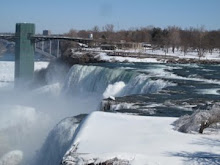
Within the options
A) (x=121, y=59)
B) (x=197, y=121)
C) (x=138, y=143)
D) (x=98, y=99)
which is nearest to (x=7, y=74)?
(x=121, y=59)

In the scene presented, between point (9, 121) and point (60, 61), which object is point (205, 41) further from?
point (9, 121)

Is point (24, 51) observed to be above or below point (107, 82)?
above

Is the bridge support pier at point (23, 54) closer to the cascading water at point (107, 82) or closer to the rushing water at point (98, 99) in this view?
the rushing water at point (98, 99)

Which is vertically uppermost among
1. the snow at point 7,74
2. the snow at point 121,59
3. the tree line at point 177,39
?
the tree line at point 177,39

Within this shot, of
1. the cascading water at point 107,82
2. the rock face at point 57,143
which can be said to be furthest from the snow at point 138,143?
the cascading water at point 107,82

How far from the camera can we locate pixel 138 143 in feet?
22.9

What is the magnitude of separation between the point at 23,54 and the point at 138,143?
28.4m

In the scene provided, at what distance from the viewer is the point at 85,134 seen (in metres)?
7.33

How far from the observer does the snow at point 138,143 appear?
20.3 ft

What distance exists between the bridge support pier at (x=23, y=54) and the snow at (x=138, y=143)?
25760mm

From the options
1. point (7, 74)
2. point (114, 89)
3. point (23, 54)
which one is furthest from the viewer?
point (7, 74)

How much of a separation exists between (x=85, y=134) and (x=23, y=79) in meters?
27.1

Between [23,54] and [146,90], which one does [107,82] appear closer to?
[146,90]

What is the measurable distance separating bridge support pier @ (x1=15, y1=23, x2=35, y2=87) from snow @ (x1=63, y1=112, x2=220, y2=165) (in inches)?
1014
